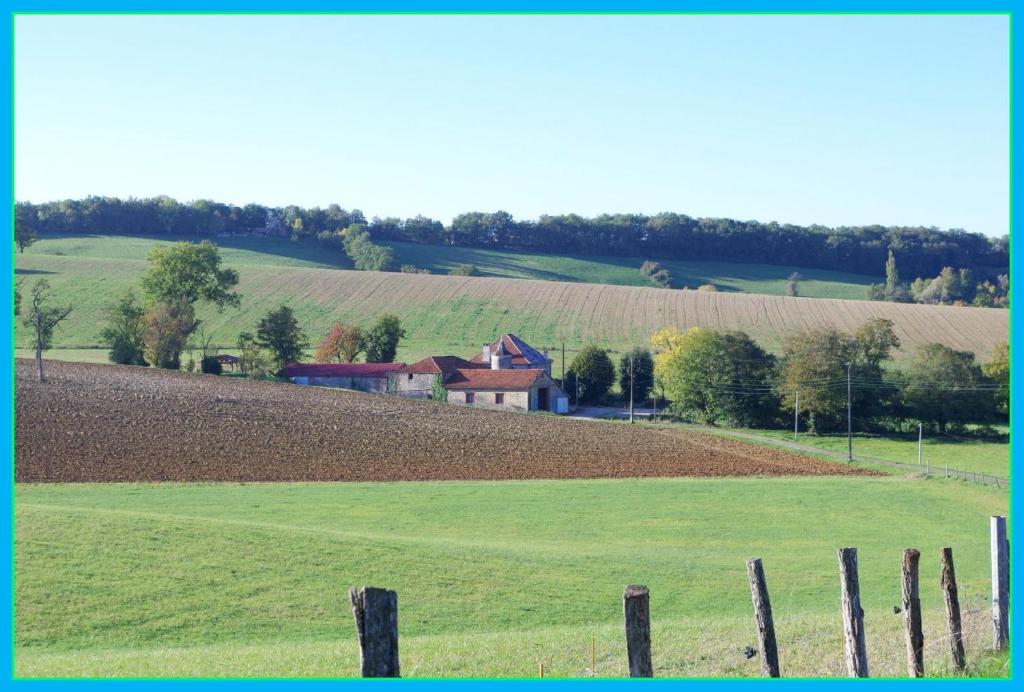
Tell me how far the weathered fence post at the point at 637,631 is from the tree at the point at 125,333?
71.9 metres

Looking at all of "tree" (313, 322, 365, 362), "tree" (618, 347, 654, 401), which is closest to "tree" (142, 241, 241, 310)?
"tree" (313, 322, 365, 362)

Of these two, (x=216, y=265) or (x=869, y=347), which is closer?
(x=869, y=347)

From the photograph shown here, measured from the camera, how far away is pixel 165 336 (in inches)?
3113

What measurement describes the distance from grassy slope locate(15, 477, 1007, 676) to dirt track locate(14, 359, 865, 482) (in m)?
5.82

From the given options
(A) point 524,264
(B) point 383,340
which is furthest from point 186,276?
(A) point 524,264

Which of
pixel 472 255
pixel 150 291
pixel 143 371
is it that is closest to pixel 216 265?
pixel 150 291

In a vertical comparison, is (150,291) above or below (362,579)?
above

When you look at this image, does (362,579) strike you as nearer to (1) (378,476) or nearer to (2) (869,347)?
(1) (378,476)

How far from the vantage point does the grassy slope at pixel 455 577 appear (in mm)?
15664

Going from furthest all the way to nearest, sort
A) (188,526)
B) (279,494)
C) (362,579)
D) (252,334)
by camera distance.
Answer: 1. (252,334)
2. (279,494)
3. (188,526)
4. (362,579)

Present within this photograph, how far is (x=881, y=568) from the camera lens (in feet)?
87.1

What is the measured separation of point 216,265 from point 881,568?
7490 centimetres

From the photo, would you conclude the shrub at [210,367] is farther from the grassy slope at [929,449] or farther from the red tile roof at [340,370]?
the grassy slope at [929,449]

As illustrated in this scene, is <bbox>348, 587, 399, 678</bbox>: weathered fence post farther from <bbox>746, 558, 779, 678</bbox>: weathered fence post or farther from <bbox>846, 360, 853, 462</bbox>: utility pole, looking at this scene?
<bbox>846, 360, 853, 462</bbox>: utility pole
